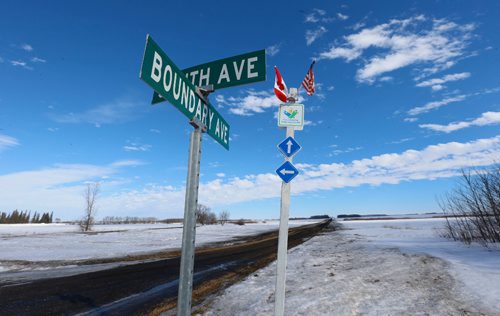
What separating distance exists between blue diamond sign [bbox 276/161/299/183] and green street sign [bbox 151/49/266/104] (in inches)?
51.5

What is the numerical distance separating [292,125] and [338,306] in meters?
3.93

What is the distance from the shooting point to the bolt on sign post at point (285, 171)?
3.55 m

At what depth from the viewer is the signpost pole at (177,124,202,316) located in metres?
2.17

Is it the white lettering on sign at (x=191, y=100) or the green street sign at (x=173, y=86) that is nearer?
→ the green street sign at (x=173, y=86)

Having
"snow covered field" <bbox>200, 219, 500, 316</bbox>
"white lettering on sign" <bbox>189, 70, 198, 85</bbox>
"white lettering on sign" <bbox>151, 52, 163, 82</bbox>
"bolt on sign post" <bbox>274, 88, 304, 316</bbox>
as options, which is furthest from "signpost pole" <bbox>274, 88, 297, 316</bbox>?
"snow covered field" <bbox>200, 219, 500, 316</bbox>

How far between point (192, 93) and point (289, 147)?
5.44 ft

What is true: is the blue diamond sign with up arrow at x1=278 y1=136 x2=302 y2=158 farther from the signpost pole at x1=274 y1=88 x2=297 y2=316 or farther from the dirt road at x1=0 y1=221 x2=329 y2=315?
the dirt road at x1=0 y1=221 x2=329 y2=315

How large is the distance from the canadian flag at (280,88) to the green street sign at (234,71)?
3.50ft

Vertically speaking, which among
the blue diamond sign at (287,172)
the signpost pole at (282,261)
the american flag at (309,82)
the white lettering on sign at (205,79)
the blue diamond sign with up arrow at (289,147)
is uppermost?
the american flag at (309,82)

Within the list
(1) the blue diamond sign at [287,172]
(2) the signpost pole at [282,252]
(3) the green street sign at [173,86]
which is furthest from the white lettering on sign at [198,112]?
(2) the signpost pole at [282,252]

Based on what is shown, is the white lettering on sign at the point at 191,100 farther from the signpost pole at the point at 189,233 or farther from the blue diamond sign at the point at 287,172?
Result: the blue diamond sign at the point at 287,172

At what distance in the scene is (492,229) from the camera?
37.5 ft

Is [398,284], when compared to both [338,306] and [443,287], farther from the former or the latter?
[338,306]

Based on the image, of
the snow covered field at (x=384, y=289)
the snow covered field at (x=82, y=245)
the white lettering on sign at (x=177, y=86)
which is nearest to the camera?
the white lettering on sign at (x=177, y=86)
